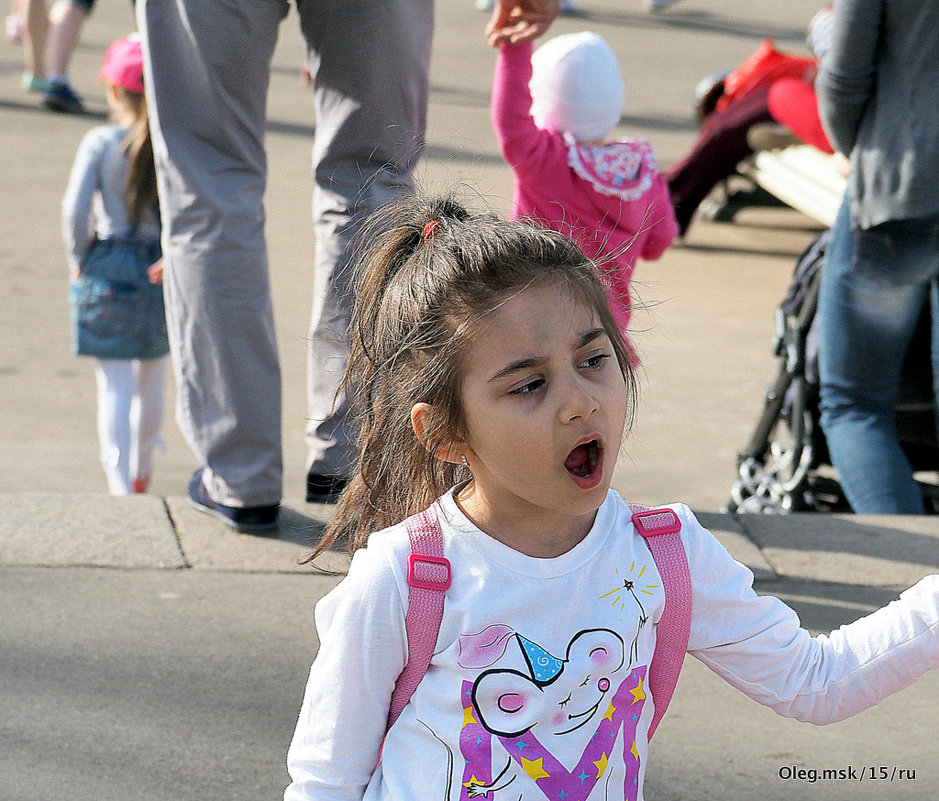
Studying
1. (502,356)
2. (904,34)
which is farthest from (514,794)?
(904,34)

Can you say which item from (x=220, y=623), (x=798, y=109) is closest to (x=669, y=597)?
(x=220, y=623)

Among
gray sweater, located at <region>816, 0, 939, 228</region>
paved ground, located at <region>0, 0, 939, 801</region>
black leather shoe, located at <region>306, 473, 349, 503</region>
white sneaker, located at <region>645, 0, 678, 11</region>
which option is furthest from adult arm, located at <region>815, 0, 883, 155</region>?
white sneaker, located at <region>645, 0, 678, 11</region>

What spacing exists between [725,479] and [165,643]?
2.87 metres

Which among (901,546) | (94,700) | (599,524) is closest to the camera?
(599,524)

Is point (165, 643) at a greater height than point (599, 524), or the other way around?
point (599, 524)

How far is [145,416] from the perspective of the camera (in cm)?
472

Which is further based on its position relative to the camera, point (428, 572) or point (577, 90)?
point (577, 90)

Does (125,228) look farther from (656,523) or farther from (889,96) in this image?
(656,523)

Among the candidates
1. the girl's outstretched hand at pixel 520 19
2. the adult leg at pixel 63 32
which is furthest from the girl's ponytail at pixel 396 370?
the adult leg at pixel 63 32

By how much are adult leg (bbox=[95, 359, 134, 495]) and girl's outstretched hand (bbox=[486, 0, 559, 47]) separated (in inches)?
73.8

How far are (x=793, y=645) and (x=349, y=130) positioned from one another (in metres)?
1.77

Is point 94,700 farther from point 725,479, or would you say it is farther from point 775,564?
point 725,479

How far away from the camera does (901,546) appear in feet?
11.2

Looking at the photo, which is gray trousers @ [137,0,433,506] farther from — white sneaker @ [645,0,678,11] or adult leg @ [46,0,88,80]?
white sneaker @ [645,0,678,11]
